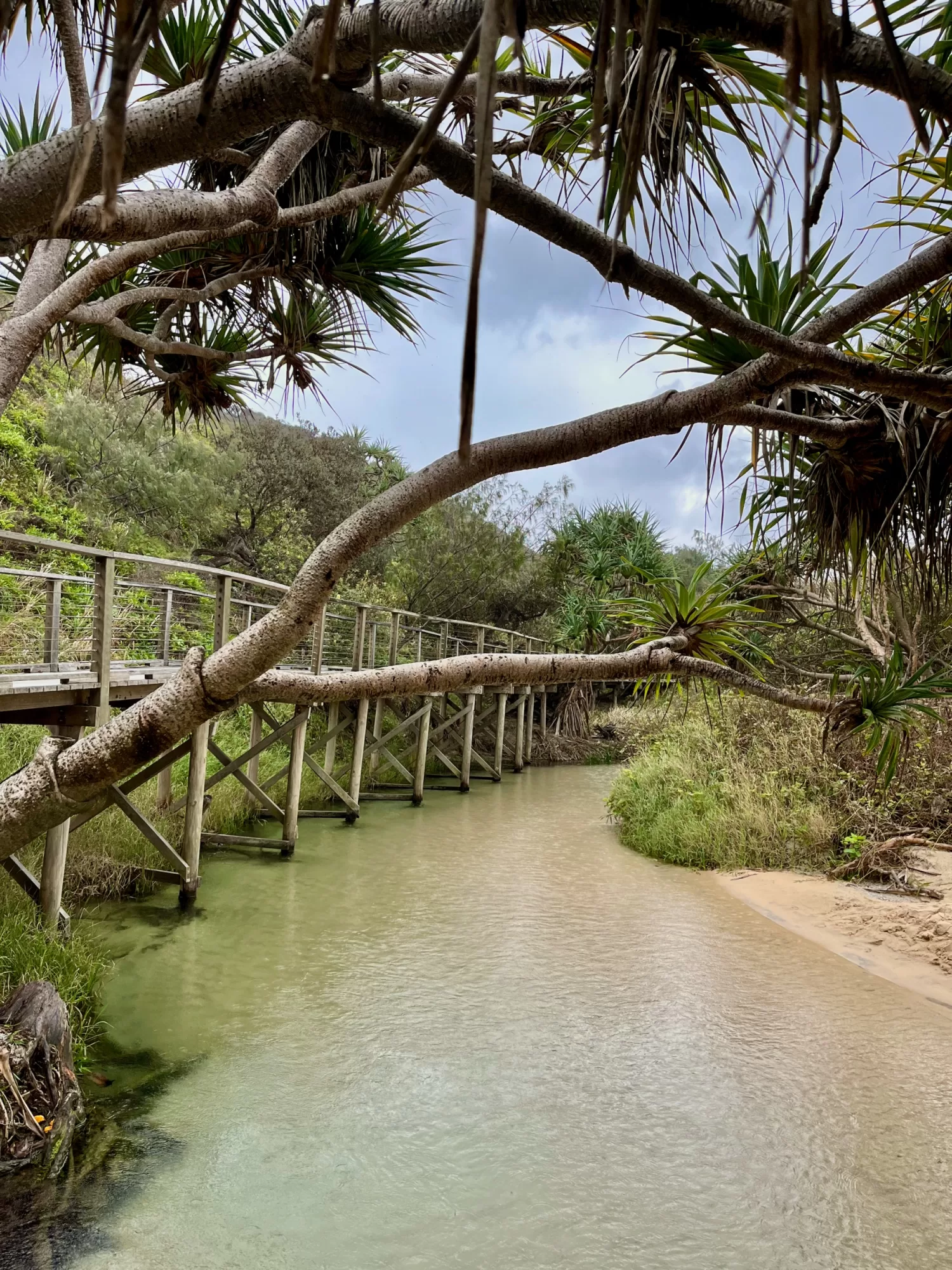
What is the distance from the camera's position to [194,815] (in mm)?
7352

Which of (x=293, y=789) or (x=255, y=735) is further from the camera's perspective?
(x=255, y=735)

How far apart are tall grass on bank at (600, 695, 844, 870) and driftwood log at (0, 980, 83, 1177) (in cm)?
511

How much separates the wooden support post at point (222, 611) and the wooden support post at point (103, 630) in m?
1.47

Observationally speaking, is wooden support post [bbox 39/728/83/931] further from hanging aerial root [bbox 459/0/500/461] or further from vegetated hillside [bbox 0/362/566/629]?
vegetated hillside [bbox 0/362/566/629]

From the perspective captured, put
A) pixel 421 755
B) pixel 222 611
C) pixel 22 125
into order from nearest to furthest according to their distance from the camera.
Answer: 1. pixel 22 125
2. pixel 222 611
3. pixel 421 755

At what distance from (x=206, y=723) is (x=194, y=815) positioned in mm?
2494

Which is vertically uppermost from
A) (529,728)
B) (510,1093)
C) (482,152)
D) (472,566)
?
Result: (472,566)

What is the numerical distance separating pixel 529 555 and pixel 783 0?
22184mm

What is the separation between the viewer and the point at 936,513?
316 cm

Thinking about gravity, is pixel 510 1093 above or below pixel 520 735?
below

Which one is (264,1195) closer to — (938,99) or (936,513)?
(936,513)

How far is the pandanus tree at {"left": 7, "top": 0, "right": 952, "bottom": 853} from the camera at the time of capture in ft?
2.19

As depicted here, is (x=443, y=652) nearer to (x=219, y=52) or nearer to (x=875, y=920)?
(x=875, y=920)

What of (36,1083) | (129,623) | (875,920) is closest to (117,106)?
(36,1083)
